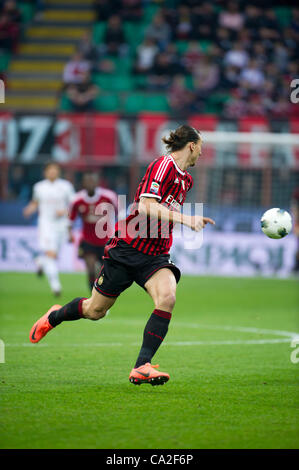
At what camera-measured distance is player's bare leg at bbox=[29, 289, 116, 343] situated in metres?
7.16

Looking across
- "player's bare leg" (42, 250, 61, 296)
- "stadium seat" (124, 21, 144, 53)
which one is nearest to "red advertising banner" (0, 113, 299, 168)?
"player's bare leg" (42, 250, 61, 296)

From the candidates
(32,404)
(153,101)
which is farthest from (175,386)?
(153,101)

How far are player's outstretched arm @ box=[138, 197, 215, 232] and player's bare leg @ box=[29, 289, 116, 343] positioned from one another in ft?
3.05

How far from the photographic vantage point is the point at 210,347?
9.38m

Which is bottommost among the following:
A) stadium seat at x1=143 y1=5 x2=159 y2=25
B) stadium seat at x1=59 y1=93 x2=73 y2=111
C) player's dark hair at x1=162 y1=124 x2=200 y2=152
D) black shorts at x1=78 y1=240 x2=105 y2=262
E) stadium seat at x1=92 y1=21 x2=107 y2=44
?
player's dark hair at x1=162 y1=124 x2=200 y2=152

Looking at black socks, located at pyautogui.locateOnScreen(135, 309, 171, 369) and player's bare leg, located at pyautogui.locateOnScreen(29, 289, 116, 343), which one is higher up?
player's bare leg, located at pyautogui.locateOnScreen(29, 289, 116, 343)

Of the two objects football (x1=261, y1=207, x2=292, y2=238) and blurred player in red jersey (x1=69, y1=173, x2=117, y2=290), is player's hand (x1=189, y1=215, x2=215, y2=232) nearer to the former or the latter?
football (x1=261, y1=207, x2=292, y2=238)

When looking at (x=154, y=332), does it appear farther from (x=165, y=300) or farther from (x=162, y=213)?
(x=162, y=213)

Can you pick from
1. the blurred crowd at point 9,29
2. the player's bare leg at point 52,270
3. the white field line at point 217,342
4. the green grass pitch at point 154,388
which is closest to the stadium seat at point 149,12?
the blurred crowd at point 9,29

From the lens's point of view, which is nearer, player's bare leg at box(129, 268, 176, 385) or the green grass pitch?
the green grass pitch

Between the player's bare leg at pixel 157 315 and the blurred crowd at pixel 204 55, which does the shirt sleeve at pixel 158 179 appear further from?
the blurred crowd at pixel 204 55

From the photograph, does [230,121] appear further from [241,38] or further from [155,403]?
[155,403]

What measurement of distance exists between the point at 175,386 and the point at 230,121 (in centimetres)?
1494

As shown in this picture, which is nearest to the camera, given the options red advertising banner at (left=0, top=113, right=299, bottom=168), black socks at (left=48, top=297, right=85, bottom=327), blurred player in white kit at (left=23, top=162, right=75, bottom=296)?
black socks at (left=48, top=297, right=85, bottom=327)
